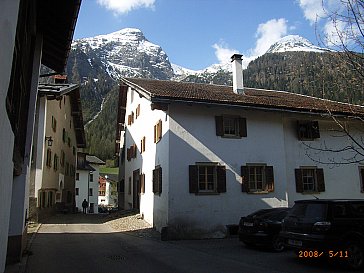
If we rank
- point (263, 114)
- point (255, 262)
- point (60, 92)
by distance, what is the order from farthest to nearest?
point (60, 92) < point (263, 114) < point (255, 262)

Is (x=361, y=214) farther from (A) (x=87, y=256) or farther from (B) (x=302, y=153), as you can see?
(B) (x=302, y=153)

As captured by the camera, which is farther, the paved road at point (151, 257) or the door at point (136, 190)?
the door at point (136, 190)

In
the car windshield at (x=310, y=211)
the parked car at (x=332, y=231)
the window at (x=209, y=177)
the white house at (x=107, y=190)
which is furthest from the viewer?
the white house at (x=107, y=190)

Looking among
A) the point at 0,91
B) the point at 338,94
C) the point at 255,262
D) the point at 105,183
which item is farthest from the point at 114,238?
the point at 105,183

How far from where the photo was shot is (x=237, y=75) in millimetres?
20484

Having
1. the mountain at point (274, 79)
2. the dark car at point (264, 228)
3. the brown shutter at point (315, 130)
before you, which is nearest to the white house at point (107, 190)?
the mountain at point (274, 79)

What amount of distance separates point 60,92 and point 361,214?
16.8m

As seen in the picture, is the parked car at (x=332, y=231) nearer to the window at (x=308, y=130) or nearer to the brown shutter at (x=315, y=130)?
the window at (x=308, y=130)

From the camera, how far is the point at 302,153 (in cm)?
1814

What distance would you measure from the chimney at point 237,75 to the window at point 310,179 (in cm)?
570

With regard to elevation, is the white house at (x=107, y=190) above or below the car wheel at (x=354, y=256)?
above

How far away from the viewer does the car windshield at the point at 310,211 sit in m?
8.70

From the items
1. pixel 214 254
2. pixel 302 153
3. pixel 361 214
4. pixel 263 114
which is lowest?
pixel 214 254

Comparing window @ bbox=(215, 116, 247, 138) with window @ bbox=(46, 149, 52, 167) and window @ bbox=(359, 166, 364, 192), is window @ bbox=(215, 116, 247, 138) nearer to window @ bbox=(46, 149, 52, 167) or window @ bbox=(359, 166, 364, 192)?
window @ bbox=(359, 166, 364, 192)
